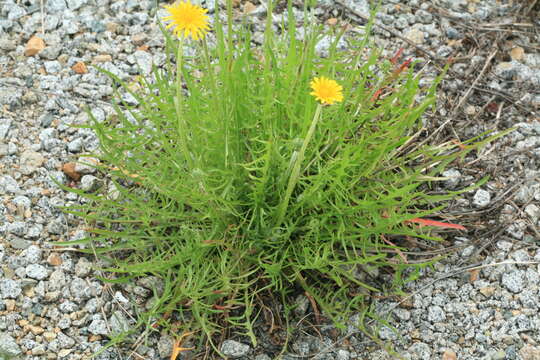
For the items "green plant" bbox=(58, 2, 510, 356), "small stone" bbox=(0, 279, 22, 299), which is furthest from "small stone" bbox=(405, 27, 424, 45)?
"small stone" bbox=(0, 279, 22, 299)

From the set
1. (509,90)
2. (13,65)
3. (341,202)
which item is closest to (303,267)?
(341,202)

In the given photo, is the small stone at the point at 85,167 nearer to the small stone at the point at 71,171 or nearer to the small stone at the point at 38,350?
the small stone at the point at 71,171

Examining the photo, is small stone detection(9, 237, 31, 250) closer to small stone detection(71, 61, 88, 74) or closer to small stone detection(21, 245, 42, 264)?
small stone detection(21, 245, 42, 264)

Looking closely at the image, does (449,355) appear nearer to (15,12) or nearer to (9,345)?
(9,345)

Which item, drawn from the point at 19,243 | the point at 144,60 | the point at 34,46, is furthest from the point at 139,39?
the point at 19,243

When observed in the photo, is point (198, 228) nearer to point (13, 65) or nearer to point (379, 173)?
point (379, 173)
